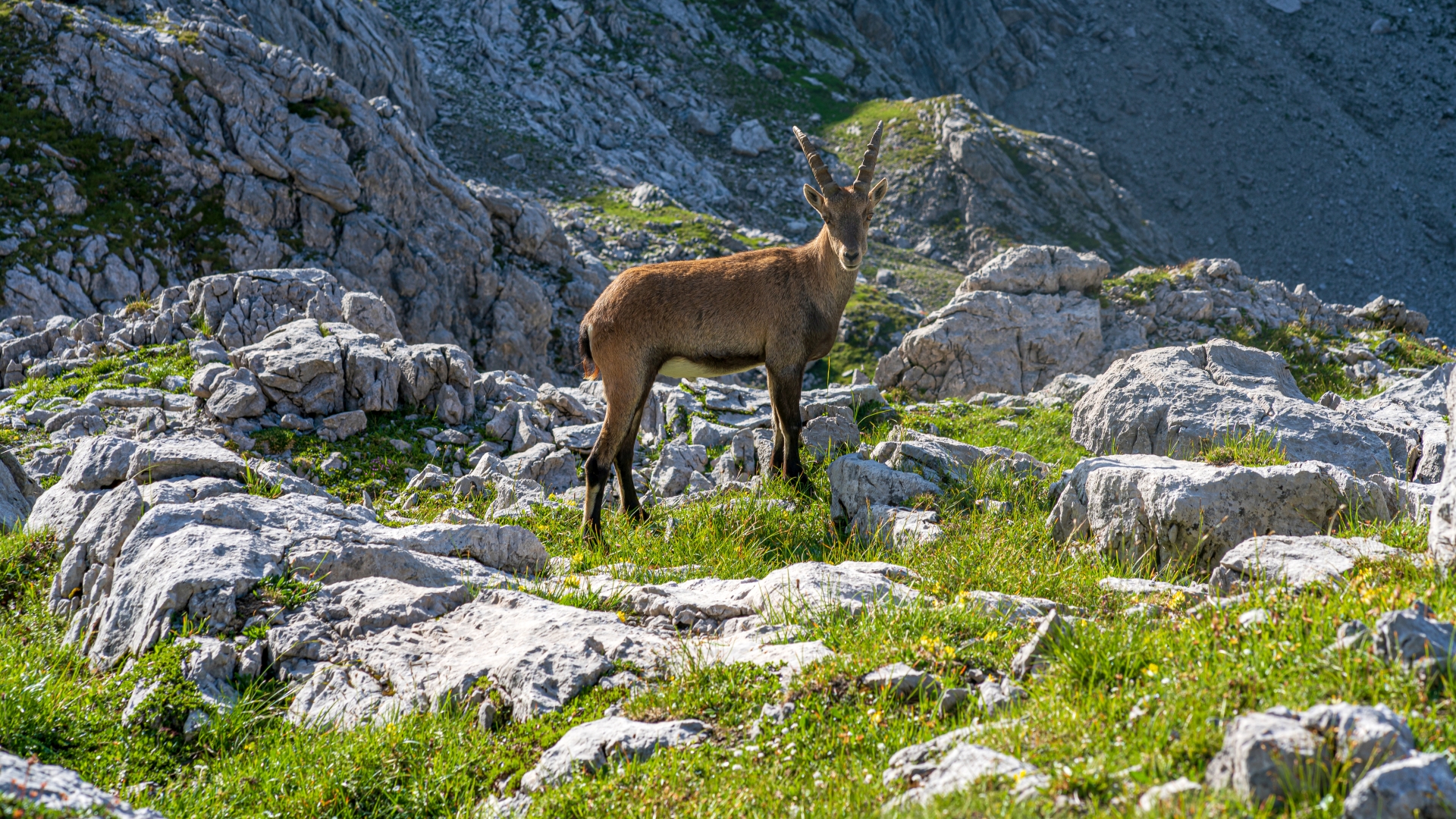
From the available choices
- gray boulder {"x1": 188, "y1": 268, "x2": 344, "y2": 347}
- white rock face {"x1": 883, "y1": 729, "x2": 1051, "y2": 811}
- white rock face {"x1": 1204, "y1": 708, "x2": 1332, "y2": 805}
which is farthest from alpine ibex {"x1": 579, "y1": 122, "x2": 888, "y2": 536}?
gray boulder {"x1": 188, "y1": 268, "x2": 344, "y2": 347}

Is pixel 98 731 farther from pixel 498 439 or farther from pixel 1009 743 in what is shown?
pixel 498 439

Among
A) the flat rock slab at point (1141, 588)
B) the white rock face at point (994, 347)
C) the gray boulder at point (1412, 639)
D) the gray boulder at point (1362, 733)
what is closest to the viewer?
the gray boulder at point (1362, 733)

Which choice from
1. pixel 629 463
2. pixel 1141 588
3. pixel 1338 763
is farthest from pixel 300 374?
pixel 1338 763

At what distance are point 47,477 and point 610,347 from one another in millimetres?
8070

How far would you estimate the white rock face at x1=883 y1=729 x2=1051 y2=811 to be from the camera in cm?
375

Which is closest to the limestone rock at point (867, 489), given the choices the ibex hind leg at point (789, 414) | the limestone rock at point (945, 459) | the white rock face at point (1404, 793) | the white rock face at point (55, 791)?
the limestone rock at point (945, 459)

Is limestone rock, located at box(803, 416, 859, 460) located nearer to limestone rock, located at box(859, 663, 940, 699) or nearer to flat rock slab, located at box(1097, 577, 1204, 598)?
flat rock slab, located at box(1097, 577, 1204, 598)

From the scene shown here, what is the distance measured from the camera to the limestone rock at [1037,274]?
25.2 meters

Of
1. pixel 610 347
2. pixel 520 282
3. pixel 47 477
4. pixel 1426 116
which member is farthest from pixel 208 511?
pixel 1426 116

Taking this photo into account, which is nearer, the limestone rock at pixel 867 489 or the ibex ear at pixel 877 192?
the limestone rock at pixel 867 489

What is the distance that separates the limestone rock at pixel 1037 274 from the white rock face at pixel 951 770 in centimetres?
2214

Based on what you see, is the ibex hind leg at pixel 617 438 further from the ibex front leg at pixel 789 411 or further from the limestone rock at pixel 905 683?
the limestone rock at pixel 905 683

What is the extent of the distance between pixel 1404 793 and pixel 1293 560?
322 centimetres

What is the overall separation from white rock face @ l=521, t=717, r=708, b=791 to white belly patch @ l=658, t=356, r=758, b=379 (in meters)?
6.44
